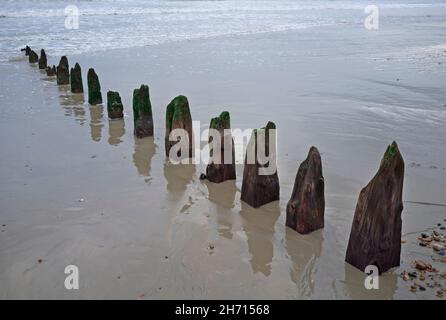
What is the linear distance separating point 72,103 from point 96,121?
2.12m

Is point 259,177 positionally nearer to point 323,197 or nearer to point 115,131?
point 323,197

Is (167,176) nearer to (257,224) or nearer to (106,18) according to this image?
(257,224)

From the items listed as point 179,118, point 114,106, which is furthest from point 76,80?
point 179,118

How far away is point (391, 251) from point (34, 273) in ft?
11.9

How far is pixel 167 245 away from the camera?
5262 millimetres

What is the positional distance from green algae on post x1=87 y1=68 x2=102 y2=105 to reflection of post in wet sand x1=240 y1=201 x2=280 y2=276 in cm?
679

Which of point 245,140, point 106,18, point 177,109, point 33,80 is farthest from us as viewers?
point 106,18

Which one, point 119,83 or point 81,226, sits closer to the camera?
point 81,226

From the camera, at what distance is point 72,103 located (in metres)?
12.1

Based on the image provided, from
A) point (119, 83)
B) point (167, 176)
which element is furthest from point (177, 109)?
point (119, 83)

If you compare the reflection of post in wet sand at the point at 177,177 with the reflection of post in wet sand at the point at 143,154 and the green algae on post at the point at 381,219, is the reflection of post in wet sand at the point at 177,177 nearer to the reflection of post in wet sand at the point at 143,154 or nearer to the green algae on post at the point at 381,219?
the reflection of post in wet sand at the point at 143,154

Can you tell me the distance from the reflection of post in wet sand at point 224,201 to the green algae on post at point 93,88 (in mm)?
5917

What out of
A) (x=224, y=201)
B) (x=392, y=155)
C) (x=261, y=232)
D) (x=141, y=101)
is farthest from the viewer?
(x=141, y=101)
